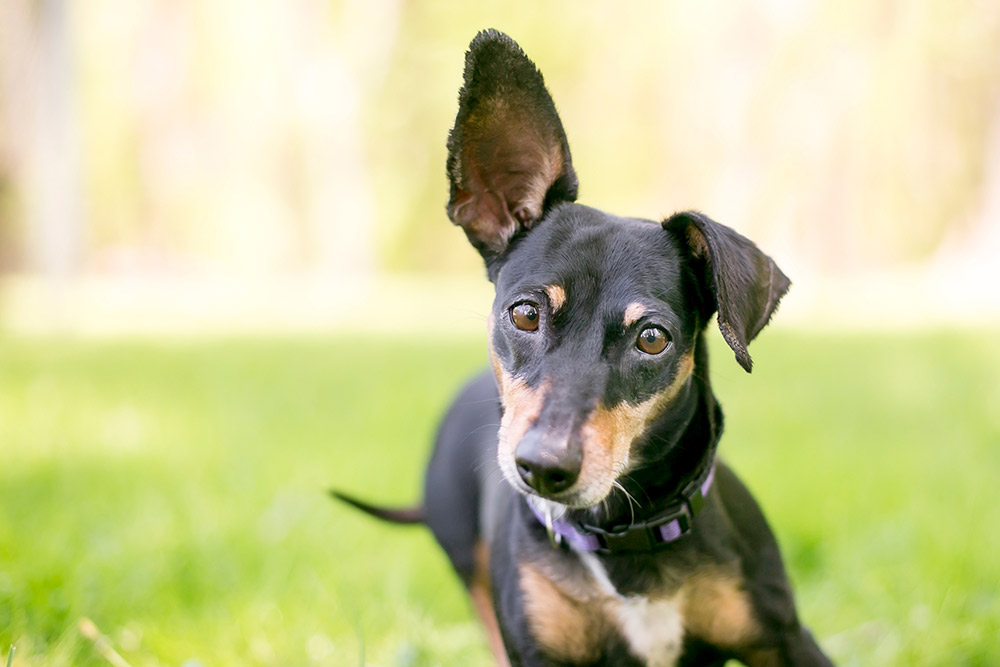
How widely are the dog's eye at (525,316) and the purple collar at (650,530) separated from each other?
0.56m

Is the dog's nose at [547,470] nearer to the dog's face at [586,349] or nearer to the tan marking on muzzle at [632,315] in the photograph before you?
the dog's face at [586,349]

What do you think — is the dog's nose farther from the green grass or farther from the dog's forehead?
the green grass

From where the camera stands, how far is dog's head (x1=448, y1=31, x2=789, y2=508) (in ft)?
7.23

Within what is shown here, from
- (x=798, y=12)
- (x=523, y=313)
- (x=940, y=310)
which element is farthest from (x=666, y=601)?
(x=798, y=12)

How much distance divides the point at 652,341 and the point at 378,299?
18.9m

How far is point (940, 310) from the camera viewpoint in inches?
567

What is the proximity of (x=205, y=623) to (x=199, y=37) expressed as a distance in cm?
2098

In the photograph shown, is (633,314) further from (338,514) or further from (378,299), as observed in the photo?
(378,299)

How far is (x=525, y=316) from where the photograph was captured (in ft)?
8.08

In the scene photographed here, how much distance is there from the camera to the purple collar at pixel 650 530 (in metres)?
2.46

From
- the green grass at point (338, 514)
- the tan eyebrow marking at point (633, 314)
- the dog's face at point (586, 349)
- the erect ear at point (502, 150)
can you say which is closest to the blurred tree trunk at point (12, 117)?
the green grass at point (338, 514)

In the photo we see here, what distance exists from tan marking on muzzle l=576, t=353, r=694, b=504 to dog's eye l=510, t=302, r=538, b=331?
13.0 inches

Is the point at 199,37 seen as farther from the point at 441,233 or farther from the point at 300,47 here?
the point at 441,233

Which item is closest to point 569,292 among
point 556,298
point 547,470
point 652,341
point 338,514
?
point 556,298
